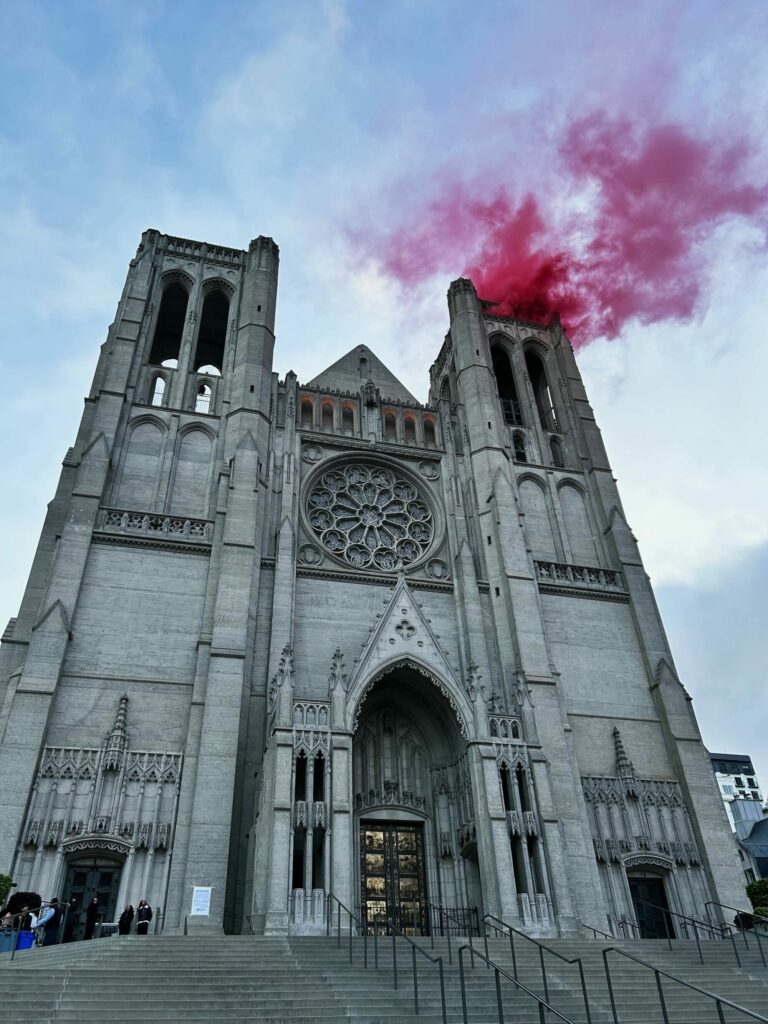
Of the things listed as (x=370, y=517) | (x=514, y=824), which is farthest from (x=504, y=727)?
(x=370, y=517)

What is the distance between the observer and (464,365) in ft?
103

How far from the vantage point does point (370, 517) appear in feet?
86.8

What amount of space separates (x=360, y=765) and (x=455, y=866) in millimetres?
3708

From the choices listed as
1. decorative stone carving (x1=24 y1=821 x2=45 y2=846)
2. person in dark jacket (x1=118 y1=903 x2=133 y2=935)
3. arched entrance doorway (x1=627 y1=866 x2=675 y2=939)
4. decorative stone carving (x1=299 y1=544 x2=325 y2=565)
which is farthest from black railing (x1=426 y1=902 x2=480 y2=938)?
decorative stone carving (x1=299 y1=544 x2=325 y2=565)

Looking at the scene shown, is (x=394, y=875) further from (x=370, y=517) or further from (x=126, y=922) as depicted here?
(x=370, y=517)

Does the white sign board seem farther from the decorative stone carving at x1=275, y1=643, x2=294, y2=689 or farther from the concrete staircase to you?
the decorative stone carving at x1=275, y1=643, x2=294, y2=689

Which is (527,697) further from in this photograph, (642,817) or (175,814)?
(175,814)

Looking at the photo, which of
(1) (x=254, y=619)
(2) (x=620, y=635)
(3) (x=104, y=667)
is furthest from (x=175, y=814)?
(2) (x=620, y=635)

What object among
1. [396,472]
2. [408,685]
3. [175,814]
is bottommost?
[175,814]

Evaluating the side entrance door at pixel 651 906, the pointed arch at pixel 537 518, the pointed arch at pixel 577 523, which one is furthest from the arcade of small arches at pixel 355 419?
the side entrance door at pixel 651 906

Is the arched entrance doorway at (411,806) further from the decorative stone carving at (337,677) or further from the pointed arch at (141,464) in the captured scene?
the pointed arch at (141,464)

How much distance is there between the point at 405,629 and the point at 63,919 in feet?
34.4

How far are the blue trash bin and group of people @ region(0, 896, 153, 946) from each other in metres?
0.13

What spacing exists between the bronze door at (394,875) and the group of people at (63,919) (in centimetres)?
548
